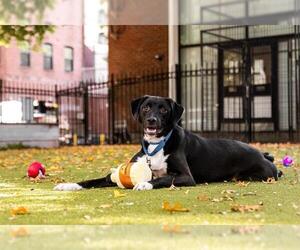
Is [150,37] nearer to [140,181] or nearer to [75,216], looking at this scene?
[140,181]

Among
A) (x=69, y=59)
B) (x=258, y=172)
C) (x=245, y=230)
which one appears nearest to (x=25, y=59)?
(x=69, y=59)

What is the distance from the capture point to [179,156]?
5.58 m

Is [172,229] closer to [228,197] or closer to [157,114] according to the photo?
[228,197]

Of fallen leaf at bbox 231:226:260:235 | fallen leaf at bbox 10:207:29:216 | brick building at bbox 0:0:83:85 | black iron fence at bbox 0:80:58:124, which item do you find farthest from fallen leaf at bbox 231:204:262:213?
brick building at bbox 0:0:83:85

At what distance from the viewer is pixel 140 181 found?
215 inches

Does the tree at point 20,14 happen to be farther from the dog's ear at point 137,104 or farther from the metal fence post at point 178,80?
the dog's ear at point 137,104

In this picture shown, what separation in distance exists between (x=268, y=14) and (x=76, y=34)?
25.0m

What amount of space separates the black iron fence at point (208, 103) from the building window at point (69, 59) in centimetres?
1595

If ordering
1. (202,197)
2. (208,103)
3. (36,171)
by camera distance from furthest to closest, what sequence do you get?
(208,103) → (36,171) → (202,197)

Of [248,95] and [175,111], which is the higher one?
[248,95]

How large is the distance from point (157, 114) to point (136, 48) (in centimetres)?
1632

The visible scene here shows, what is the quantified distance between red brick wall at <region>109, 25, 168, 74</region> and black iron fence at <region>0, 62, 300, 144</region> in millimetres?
438

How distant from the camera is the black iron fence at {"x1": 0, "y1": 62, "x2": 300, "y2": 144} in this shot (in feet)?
55.7

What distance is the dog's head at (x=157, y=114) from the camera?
17.9 ft
